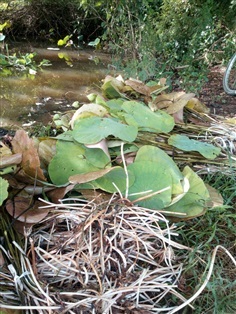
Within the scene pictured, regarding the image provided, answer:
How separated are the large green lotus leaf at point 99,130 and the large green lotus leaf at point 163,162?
2.2 inches

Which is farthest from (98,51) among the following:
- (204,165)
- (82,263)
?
(82,263)

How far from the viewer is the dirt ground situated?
291cm

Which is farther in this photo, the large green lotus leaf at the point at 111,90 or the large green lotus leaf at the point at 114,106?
the large green lotus leaf at the point at 111,90

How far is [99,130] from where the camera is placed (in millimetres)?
1011

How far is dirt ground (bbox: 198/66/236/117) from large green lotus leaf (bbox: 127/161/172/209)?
6.04 ft

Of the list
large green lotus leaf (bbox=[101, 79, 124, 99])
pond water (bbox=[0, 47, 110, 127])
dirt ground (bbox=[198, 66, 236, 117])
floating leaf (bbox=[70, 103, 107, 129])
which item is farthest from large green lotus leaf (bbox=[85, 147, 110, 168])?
dirt ground (bbox=[198, 66, 236, 117])

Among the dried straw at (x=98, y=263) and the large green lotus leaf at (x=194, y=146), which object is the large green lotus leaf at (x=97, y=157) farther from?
the large green lotus leaf at (x=194, y=146)

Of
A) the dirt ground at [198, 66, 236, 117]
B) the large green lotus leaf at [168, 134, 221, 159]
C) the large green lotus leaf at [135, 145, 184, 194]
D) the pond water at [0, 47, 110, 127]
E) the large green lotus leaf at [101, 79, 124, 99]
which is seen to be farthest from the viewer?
the pond water at [0, 47, 110, 127]

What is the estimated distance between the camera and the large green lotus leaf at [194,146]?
3.76 feet

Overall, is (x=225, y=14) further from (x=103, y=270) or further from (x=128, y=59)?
(x=103, y=270)

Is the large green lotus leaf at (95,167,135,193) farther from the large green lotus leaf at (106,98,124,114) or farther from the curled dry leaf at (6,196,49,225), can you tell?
the large green lotus leaf at (106,98,124,114)

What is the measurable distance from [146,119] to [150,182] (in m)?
0.33

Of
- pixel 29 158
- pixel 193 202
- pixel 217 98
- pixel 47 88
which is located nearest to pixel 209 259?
pixel 193 202

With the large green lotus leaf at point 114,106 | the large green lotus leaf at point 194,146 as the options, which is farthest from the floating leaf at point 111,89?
the large green lotus leaf at point 194,146
